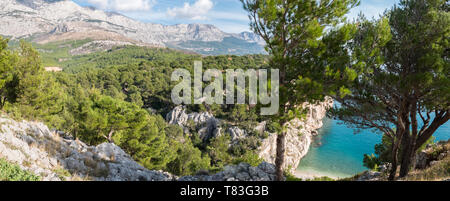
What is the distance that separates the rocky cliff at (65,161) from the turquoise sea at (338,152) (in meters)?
34.5

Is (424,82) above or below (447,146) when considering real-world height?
above

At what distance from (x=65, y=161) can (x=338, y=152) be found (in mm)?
51714

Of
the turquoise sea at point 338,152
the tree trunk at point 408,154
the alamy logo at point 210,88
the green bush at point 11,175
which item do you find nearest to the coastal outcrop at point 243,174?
the tree trunk at point 408,154

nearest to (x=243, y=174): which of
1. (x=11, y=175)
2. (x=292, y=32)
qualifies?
(x=292, y=32)

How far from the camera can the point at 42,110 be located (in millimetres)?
16266

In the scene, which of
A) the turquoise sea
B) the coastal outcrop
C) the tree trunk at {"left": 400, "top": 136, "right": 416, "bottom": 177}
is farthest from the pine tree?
the turquoise sea

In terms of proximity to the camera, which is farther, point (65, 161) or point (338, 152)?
point (338, 152)

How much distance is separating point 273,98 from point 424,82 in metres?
4.54

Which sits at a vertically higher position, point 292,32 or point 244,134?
point 292,32

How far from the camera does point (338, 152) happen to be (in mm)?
47844

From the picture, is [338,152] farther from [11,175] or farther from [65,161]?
[11,175]

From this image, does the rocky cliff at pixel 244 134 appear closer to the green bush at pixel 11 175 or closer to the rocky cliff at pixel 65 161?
the rocky cliff at pixel 65 161
